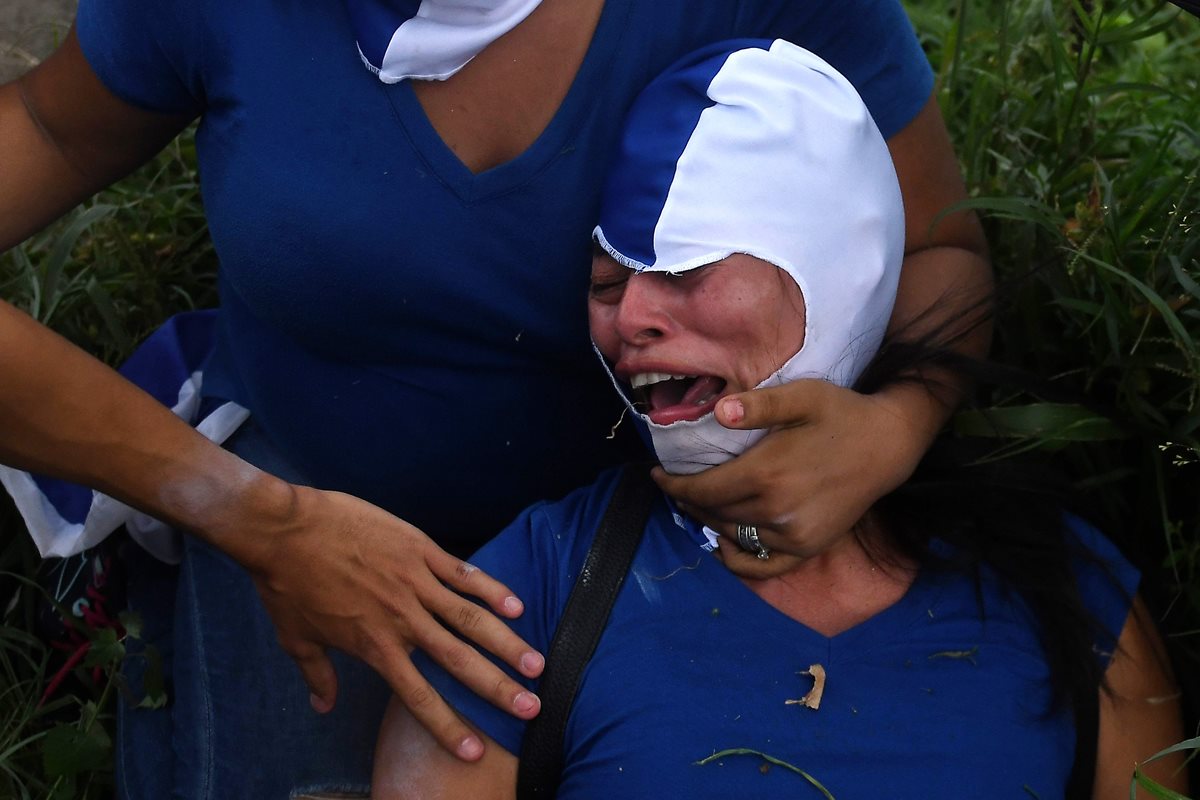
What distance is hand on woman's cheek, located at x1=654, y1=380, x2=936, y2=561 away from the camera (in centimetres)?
184

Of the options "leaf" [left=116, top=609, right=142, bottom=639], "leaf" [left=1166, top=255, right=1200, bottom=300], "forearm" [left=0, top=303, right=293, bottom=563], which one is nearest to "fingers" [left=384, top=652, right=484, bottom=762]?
"forearm" [left=0, top=303, right=293, bottom=563]

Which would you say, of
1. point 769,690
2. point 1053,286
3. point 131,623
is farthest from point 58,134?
point 1053,286

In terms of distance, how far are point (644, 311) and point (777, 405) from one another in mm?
226

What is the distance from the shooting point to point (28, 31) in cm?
331

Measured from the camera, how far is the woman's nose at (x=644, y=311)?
6.07ft

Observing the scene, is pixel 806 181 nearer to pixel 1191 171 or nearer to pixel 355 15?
pixel 355 15

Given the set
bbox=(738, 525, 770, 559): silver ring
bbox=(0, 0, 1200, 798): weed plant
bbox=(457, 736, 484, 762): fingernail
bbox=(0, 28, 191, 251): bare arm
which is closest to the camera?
bbox=(457, 736, 484, 762): fingernail

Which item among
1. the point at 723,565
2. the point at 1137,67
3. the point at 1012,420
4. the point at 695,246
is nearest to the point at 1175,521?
the point at 1012,420

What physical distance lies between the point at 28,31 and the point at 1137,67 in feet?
9.17

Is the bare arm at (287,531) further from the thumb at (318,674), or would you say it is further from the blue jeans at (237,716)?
the blue jeans at (237,716)

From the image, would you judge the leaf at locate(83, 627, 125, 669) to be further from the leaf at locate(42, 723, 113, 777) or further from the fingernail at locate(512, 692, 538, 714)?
the fingernail at locate(512, 692, 538, 714)

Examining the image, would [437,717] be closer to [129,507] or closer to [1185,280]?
[129,507]

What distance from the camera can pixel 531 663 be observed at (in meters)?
1.85

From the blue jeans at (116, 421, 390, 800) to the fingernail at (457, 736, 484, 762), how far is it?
44 centimetres
